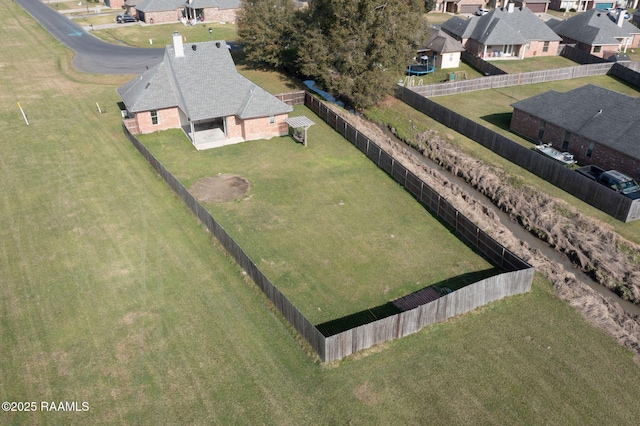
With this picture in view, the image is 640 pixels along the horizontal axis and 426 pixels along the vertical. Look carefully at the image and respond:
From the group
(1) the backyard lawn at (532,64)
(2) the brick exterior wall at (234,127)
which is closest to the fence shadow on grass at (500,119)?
(1) the backyard lawn at (532,64)

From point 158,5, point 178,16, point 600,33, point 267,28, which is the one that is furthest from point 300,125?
point 158,5

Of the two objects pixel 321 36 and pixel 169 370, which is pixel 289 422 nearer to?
pixel 169 370

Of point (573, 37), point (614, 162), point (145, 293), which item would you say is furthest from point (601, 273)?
point (573, 37)

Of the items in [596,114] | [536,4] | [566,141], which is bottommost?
[566,141]

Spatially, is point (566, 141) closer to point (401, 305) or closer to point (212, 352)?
point (401, 305)

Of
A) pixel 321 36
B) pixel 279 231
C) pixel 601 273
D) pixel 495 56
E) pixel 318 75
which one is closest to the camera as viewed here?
pixel 601 273

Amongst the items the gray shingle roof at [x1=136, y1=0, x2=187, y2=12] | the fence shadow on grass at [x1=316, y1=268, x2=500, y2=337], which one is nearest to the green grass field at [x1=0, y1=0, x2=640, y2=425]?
the fence shadow on grass at [x1=316, y1=268, x2=500, y2=337]

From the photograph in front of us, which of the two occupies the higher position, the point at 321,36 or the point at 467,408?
the point at 321,36

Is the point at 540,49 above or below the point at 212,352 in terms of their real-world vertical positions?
above
